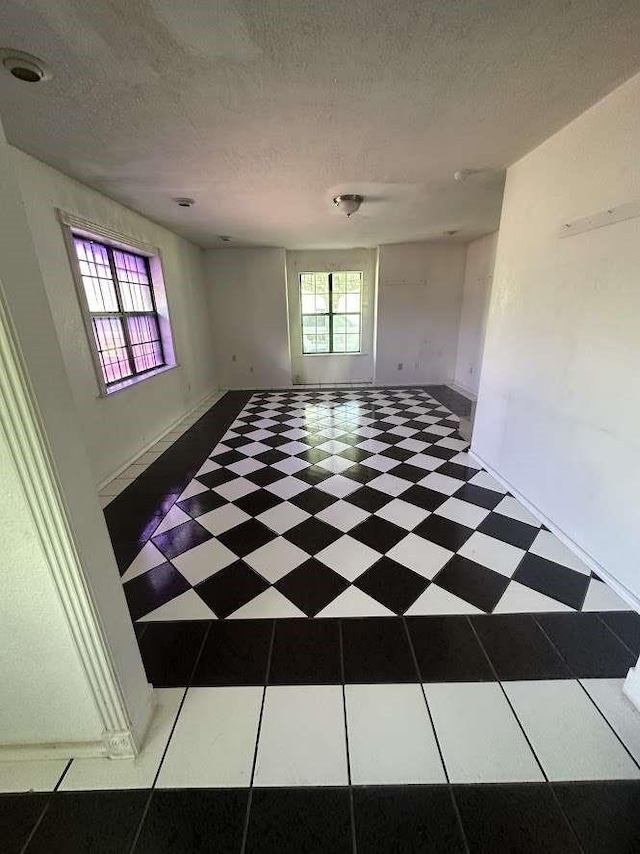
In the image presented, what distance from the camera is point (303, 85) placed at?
5.00 feet

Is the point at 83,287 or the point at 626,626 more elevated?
the point at 83,287

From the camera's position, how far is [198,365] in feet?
17.1

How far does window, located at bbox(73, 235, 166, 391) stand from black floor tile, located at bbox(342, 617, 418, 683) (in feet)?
9.33

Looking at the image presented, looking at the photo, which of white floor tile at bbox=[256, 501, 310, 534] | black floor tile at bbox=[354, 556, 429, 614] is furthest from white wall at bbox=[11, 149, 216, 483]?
black floor tile at bbox=[354, 556, 429, 614]

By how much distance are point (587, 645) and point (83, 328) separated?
372 centimetres

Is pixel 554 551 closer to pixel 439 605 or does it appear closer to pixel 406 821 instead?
pixel 439 605

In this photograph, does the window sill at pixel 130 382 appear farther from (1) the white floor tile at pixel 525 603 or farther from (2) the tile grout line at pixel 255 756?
(1) the white floor tile at pixel 525 603

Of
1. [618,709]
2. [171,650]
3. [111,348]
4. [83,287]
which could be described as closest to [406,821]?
[618,709]

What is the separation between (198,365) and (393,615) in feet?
15.3

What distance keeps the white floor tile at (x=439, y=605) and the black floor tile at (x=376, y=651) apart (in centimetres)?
13

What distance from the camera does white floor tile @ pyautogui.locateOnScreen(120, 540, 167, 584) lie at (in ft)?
6.12

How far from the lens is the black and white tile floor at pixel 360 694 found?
94cm

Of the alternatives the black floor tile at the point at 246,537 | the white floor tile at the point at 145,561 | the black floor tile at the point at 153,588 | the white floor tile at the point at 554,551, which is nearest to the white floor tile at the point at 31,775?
the black floor tile at the point at 153,588

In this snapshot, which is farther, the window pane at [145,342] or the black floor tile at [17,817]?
the window pane at [145,342]
